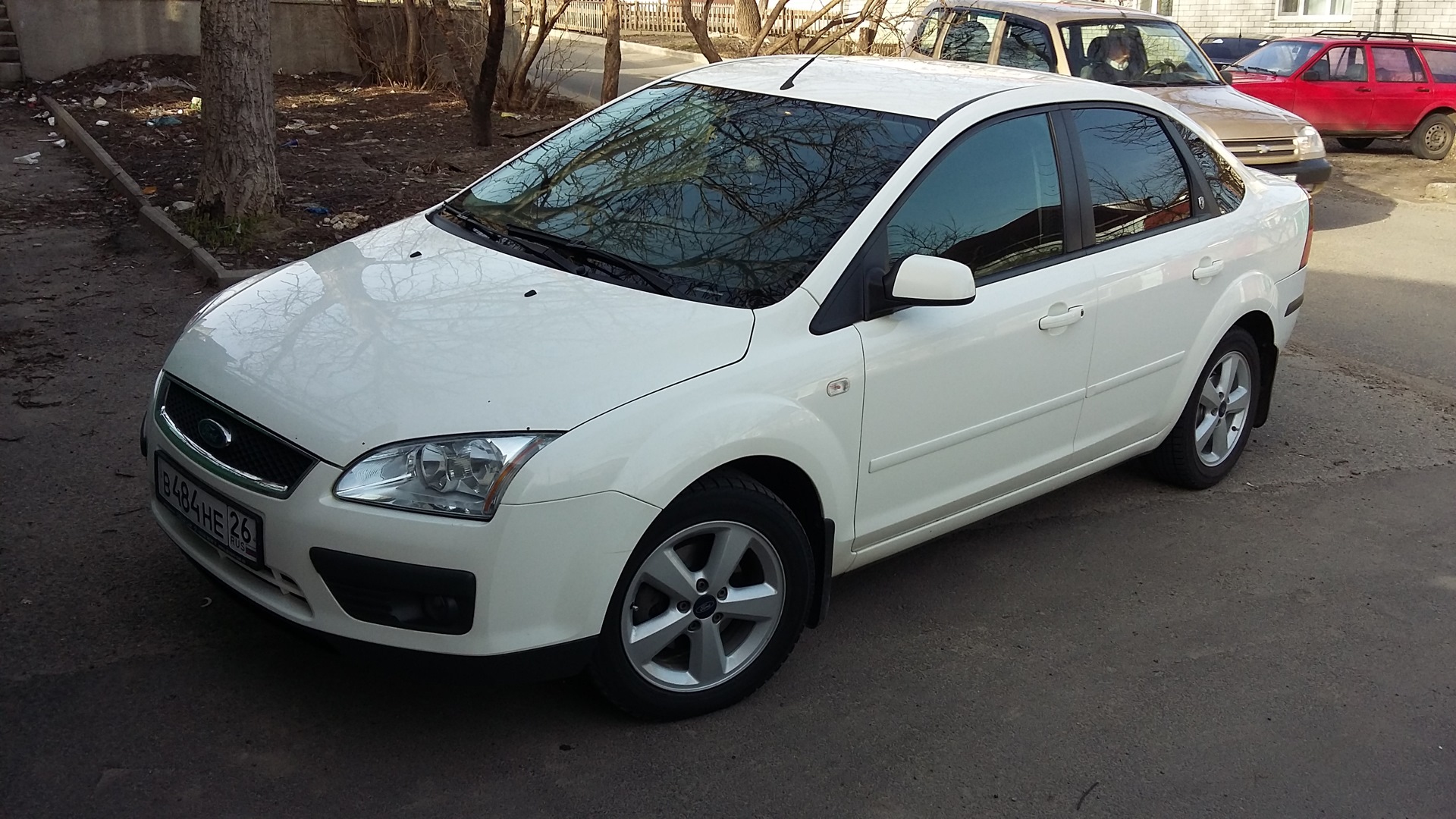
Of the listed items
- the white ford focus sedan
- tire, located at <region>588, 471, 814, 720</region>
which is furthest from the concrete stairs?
tire, located at <region>588, 471, 814, 720</region>

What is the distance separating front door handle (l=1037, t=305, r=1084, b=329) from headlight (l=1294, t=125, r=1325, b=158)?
7.68 metres

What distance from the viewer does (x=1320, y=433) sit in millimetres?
6250

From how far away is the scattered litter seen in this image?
349 inches

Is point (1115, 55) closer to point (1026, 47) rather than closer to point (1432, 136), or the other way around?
point (1026, 47)

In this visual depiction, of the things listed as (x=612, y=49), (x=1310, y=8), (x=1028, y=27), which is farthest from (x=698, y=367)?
(x=1310, y=8)

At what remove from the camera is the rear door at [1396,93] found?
1653 centimetres

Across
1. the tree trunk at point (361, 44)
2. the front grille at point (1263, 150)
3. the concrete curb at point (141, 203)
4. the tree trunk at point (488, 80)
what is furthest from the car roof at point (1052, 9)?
the tree trunk at point (361, 44)

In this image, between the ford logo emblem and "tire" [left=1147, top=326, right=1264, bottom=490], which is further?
"tire" [left=1147, top=326, right=1264, bottom=490]

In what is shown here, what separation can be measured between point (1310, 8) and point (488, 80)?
71.1 ft

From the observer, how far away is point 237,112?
8.41 meters

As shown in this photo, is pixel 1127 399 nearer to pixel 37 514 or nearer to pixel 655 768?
pixel 655 768

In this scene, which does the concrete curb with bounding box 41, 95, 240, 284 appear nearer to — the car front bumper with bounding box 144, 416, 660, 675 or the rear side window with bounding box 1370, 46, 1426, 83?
the car front bumper with bounding box 144, 416, 660, 675

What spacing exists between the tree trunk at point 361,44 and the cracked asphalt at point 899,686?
12340mm

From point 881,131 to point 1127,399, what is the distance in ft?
4.80
